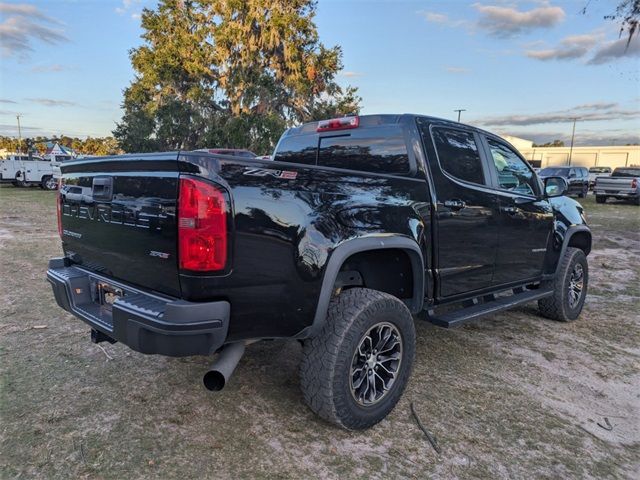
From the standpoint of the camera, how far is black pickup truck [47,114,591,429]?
7.48ft

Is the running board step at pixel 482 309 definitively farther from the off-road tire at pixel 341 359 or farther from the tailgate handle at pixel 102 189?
the tailgate handle at pixel 102 189

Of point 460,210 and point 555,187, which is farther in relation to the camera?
point 555,187

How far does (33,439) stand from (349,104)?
2614 cm

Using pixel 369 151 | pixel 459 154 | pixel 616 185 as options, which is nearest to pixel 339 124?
pixel 369 151

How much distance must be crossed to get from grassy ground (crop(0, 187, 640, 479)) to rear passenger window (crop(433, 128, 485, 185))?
62.3 inches

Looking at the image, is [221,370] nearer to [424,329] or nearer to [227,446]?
[227,446]

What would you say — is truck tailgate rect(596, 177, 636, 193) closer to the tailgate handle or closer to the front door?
the front door

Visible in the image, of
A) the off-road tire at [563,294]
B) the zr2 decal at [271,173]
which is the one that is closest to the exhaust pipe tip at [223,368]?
the zr2 decal at [271,173]

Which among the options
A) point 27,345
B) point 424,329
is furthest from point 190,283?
point 424,329

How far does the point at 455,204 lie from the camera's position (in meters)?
3.51

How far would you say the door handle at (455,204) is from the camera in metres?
3.44

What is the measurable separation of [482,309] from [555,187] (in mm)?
1727

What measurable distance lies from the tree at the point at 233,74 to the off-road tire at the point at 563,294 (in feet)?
66.8

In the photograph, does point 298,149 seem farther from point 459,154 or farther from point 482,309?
point 482,309
